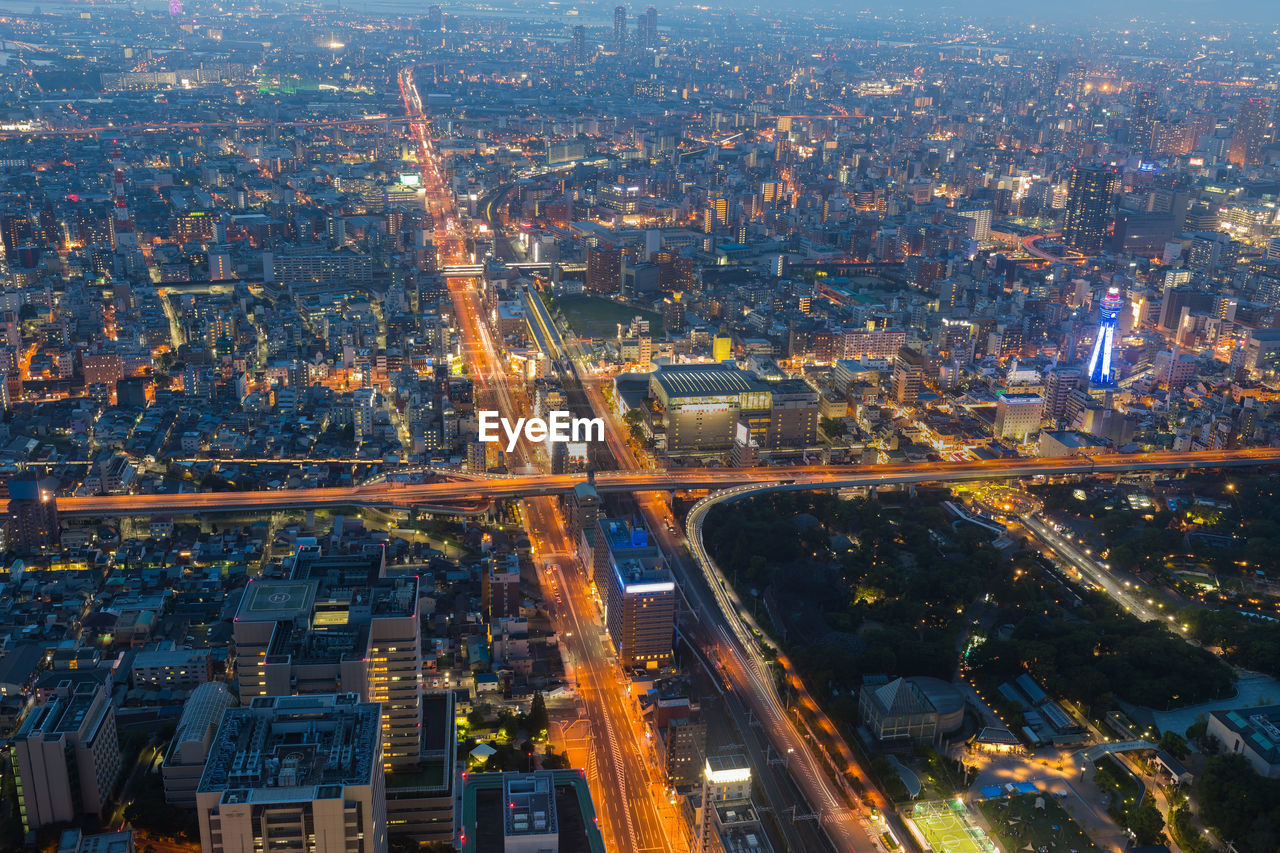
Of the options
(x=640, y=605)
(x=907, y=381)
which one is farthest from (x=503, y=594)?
(x=907, y=381)

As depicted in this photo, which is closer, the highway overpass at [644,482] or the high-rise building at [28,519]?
the high-rise building at [28,519]

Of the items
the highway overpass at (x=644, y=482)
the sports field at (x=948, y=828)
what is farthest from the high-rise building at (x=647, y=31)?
the sports field at (x=948, y=828)

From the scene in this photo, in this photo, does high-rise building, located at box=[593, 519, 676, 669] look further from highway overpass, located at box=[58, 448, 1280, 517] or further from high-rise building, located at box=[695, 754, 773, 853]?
highway overpass, located at box=[58, 448, 1280, 517]

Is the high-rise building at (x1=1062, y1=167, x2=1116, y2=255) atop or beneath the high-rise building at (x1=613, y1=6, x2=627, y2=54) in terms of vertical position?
beneath

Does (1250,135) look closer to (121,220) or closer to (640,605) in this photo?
(121,220)

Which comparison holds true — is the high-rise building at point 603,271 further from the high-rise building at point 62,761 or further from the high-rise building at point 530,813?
the high-rise building at point 62,761

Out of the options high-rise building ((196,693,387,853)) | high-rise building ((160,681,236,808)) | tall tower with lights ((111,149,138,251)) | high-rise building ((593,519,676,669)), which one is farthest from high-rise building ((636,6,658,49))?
high-rise building ((196,693,387,853))
